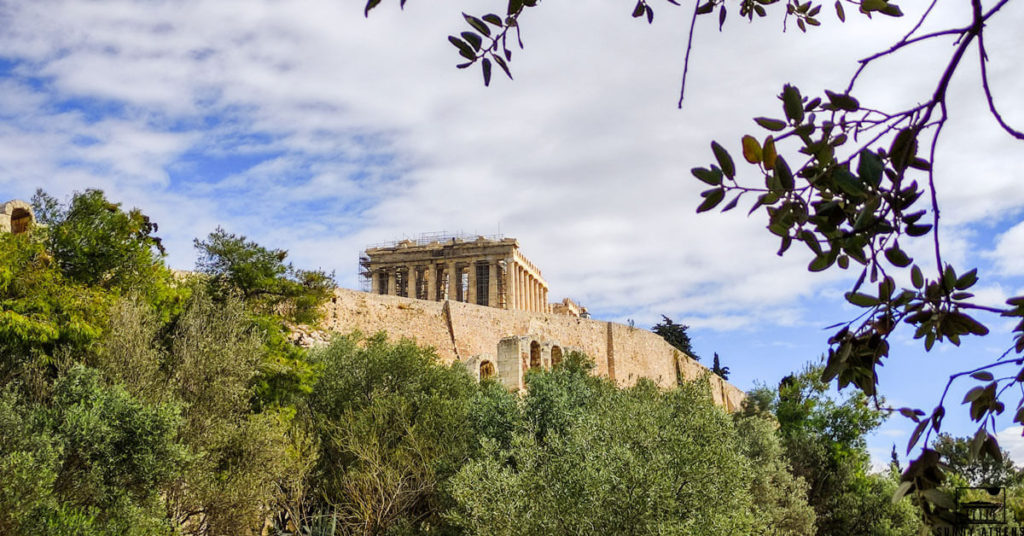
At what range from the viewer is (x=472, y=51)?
2.66m

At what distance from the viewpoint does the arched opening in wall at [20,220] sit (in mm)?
17106

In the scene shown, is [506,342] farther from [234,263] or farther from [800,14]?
[800,14]

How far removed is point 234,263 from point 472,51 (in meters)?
19.7

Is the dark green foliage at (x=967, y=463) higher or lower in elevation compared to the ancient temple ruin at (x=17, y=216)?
lower

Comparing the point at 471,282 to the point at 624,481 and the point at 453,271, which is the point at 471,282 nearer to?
the point at 453,271

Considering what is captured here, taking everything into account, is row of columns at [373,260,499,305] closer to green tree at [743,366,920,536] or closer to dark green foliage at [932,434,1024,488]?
green tree at [743,366,920,536]

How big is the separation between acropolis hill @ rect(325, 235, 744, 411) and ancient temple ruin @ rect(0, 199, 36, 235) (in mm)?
10788

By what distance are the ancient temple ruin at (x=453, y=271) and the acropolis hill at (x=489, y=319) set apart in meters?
0.06

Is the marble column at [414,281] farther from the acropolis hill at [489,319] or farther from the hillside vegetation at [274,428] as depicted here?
the hillside vegetation at [274,428]

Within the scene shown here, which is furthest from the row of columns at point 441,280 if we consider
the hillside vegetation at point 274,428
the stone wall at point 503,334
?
the hillside vegetation at point 274,428

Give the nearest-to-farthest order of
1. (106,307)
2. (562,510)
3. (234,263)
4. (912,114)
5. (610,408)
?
(912,114)
(562,510)
(106,307)
(610,408)
(234,263)

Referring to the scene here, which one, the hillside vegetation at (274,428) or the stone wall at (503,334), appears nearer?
the hillside vegetation at (274,428)

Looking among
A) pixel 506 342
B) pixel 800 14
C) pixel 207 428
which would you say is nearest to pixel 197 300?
pixel 207 428

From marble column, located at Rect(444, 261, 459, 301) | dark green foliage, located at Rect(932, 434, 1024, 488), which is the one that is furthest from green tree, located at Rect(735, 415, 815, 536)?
marble column, located at Rect(444, 261, 459, 301)
